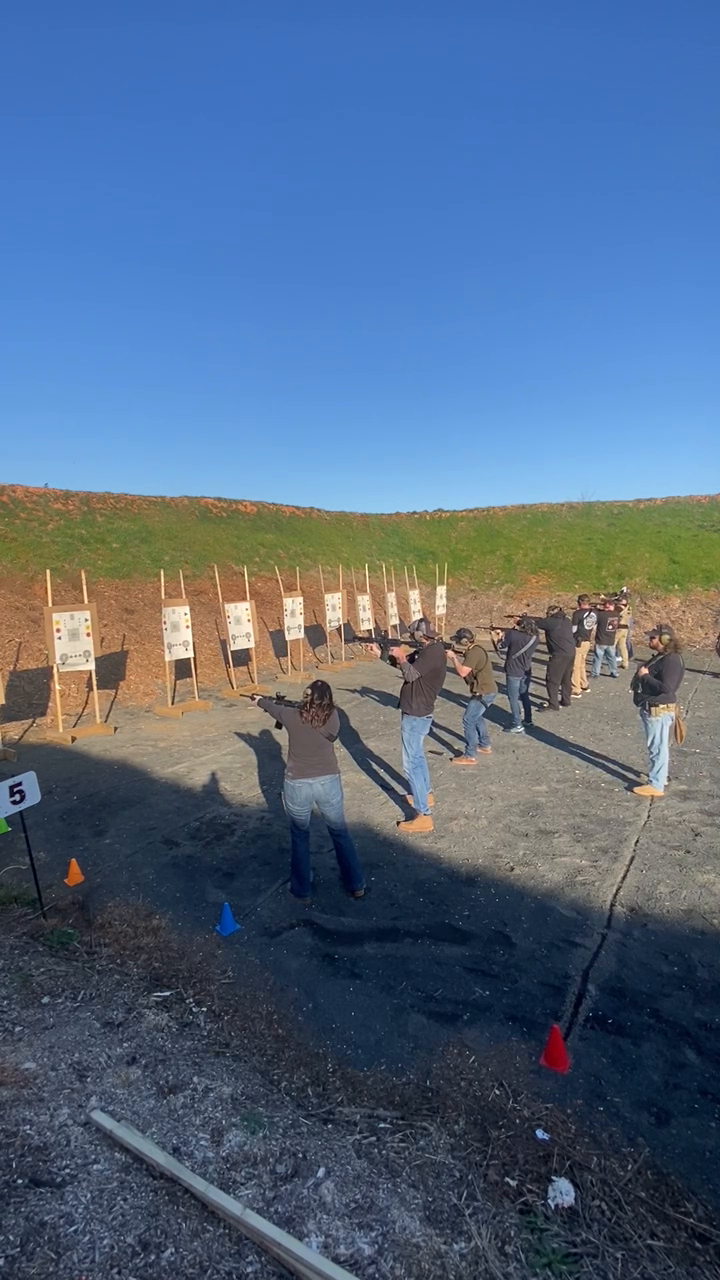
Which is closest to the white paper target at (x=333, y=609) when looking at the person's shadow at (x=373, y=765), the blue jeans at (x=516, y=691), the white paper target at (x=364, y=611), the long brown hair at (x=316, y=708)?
the white paper target at (x=364, y=611)

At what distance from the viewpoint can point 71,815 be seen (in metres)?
7.72

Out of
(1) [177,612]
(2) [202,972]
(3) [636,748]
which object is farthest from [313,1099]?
(1) [177,612]

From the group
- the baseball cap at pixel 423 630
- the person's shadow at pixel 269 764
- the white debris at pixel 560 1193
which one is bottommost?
the white debris at pixel 560 1193

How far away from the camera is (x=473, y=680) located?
9.12 meters

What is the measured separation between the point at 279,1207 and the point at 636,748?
29.2 ft

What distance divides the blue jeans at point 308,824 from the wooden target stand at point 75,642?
6.84 metres

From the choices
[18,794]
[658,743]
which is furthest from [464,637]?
[18,794]

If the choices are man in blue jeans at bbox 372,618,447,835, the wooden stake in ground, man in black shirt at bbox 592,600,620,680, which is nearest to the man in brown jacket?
man in blue jeans at bbox 372,618,447,835

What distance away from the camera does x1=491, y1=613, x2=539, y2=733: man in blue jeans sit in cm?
1055

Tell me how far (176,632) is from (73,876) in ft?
24.3

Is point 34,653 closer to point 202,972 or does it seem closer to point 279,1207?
point 202,972

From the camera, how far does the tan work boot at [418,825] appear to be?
23.5ft

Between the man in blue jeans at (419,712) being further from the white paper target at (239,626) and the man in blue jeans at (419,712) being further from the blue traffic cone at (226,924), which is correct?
the white paper target at (239,626)

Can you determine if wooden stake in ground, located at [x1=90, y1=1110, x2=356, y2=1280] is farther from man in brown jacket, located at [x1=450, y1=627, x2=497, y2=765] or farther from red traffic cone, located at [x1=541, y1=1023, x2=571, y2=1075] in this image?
man in brown jacket, located at [x1=450, y1=627, x2=497, y2=765]
